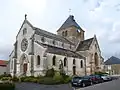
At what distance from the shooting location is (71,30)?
57875 millimetres

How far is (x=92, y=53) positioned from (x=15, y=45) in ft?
67.6

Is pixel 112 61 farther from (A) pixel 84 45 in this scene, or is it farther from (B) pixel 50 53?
(B) pixel 50 53

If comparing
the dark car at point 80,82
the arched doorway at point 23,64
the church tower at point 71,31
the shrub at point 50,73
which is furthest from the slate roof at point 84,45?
the dark car at point 80,82

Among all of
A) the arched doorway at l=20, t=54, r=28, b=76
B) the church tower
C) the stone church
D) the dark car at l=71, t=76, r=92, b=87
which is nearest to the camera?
the dark car at l=71, t=76, r=92, b=87

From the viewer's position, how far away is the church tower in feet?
189

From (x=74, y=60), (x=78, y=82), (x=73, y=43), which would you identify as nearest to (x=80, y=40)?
(x=73, y=43)

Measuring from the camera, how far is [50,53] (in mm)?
40719

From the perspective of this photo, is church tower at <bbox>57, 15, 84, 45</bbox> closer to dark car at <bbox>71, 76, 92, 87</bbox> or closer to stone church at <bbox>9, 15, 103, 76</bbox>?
stone church at <bbox>9, 15, 103, 76</bbox>

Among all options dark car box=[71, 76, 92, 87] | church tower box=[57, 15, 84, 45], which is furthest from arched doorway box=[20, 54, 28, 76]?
dark car box=[71, 76, 92, 87]

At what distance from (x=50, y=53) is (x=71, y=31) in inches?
739

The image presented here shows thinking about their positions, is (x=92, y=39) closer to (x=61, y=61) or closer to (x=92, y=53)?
(x=92, y=53)

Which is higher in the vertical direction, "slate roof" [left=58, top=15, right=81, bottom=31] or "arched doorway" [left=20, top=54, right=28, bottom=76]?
"slate roof" [left=58, top=15, right=81, bottom=31]

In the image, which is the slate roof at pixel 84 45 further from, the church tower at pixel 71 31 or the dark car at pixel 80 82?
the dark car at pixel 80 82

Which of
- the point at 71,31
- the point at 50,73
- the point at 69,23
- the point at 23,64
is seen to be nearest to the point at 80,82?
the point at 50,73
